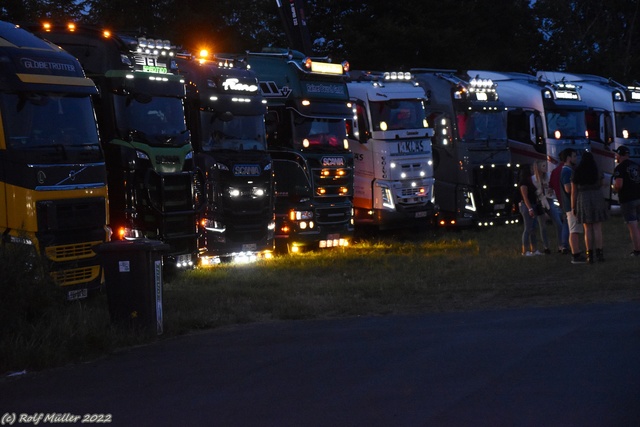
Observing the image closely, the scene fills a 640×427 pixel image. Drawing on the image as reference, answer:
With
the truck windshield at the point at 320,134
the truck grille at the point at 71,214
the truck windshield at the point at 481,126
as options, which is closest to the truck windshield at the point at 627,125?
the truck windshield at the point at 481,126

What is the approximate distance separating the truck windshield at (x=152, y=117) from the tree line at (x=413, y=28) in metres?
11.7

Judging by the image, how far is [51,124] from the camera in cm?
1440

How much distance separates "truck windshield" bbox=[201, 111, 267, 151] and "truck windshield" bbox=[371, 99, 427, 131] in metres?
5.34

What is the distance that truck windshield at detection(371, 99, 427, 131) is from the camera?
25703 mm

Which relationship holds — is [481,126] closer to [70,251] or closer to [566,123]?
[566,123]

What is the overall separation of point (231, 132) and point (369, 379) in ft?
39.2

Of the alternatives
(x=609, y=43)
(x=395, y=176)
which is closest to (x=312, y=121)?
(x=395, y=176)

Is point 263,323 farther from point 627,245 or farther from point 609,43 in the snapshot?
point 609,43

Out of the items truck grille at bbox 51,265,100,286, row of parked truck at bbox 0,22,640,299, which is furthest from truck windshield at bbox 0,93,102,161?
truck grille at bbox 51,265,100,286

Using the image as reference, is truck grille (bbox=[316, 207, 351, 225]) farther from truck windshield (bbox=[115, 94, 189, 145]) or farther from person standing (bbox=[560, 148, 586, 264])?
person standing (bbox=[560, 148, 586, 264])

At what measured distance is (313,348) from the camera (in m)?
10.9

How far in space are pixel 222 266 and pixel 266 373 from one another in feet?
35.3

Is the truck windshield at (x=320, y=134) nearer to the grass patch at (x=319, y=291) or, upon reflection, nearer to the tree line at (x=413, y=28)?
the grass patch at (x=319, y=291)

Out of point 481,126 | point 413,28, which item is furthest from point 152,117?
point 413,28
